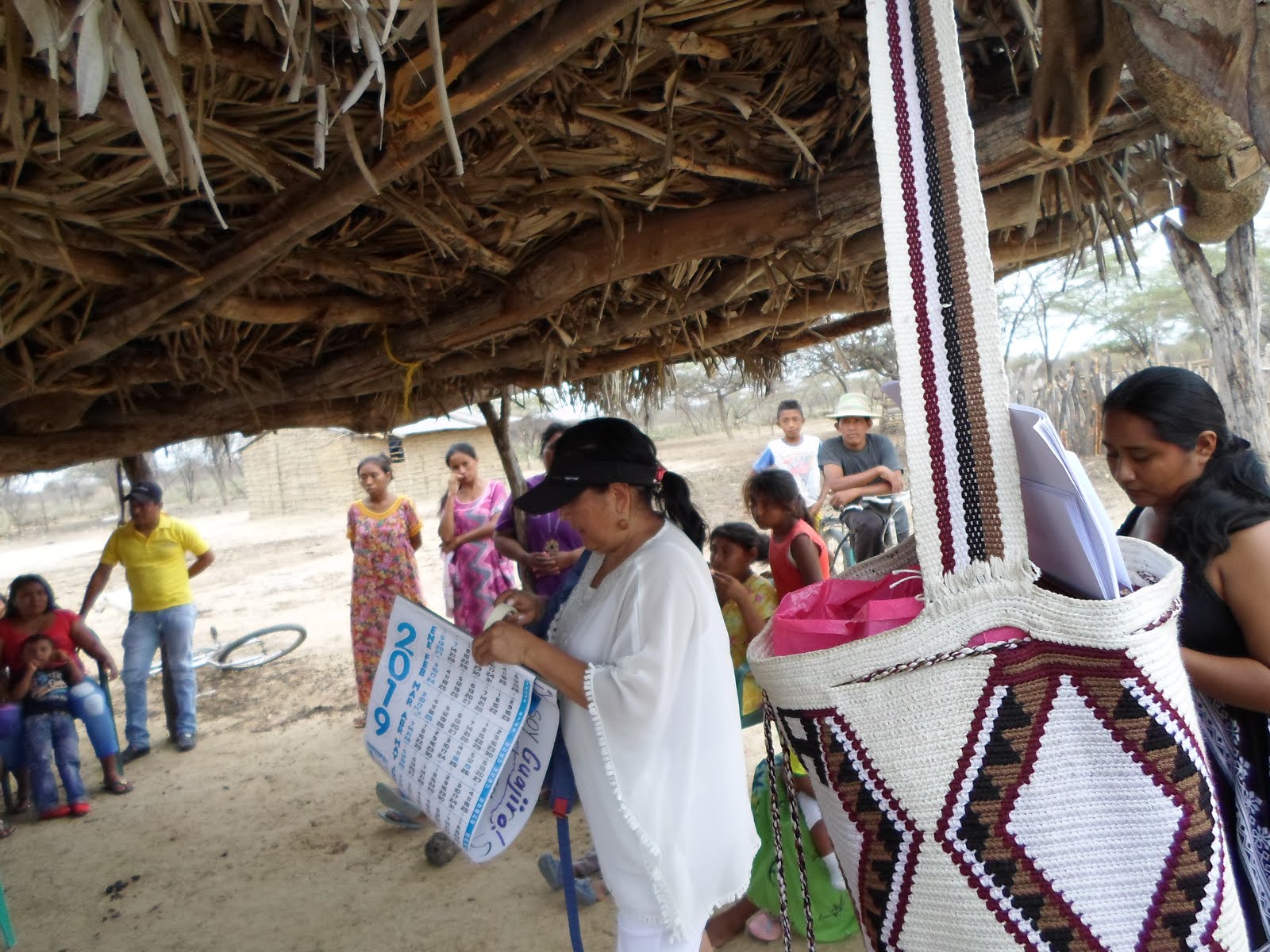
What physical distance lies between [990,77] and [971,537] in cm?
158

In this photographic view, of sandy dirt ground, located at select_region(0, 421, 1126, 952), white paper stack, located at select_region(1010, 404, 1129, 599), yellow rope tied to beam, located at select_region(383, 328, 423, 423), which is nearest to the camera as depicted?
white paper stack, located at select_region(1010, 404, 1129, 599)

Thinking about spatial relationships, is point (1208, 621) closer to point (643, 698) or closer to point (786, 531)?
point (643, 698)

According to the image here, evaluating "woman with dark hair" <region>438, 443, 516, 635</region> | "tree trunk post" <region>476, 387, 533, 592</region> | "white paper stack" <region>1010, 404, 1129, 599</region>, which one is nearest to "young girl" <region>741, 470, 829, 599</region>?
"tree trunk post" <region>476, 387, 533, 592</region>

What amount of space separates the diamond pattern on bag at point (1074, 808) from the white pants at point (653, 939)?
142 centimetres

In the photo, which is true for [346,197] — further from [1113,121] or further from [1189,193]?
[1189,193]

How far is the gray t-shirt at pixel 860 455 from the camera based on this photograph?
6.76 m

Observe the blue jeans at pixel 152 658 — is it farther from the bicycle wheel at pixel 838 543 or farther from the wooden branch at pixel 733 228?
the bicycle wheel at pixel 838 543

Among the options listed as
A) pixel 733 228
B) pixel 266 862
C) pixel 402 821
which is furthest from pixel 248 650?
pixel 733 228

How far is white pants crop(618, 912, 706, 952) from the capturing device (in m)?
1.97

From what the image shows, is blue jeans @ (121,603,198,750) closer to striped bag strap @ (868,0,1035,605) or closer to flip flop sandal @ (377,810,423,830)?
flip flop sandal @ (377,810,423,830)

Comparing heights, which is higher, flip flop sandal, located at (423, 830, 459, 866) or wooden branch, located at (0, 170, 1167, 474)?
wooden branch, located at (0, 170, 1167, 474)

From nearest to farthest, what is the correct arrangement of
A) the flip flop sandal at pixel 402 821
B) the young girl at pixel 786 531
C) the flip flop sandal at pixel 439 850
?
the young girl at pixel 786 531 → the flip flop sandal at pixel 439 850 → the flip flop sandal at pixel 402 821

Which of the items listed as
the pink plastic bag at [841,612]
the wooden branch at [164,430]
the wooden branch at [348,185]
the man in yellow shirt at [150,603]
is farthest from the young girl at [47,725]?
the pink plastic bag at [841,612]

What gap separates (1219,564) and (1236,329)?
14.7ft
